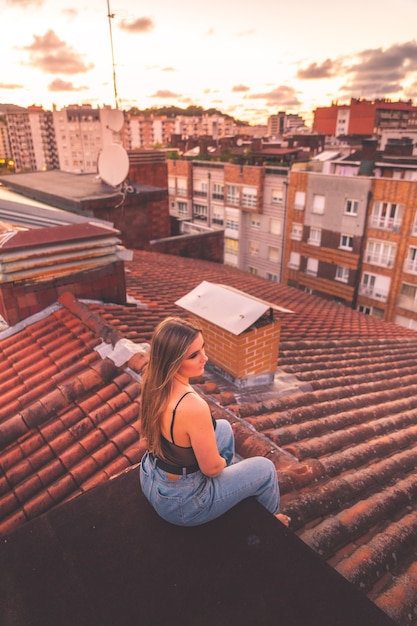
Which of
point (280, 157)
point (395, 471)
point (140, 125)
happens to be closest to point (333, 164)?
point (280, 157)

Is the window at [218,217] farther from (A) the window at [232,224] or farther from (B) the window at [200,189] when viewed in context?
(B) the window at [200,189]

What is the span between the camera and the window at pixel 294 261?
110 feet

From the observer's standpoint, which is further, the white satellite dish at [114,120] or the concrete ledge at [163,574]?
the white satellite dish at [114,120]

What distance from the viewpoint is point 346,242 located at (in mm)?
29500

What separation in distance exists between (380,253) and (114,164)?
2046 cm

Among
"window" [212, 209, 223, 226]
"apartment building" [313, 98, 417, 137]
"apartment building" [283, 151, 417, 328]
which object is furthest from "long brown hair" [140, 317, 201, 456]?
"apartment building" [313, 98, 417, 137]

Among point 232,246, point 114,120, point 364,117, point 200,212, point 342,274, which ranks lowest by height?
point 232,246

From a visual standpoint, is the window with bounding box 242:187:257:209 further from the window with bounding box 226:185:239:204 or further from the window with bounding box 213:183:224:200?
the window with bounding box 213:183:224:200

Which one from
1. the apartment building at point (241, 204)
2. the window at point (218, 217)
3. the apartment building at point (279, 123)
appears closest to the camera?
the apartment building at point (241, 204)

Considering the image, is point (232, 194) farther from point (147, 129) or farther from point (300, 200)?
point (147, 129)

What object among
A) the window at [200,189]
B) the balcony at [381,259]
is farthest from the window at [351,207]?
the window at [200,189]

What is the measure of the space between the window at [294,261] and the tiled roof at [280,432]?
88.7 ft

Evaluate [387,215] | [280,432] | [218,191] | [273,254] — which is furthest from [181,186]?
[280,432]

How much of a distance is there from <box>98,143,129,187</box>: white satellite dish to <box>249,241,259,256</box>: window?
25175 mm
